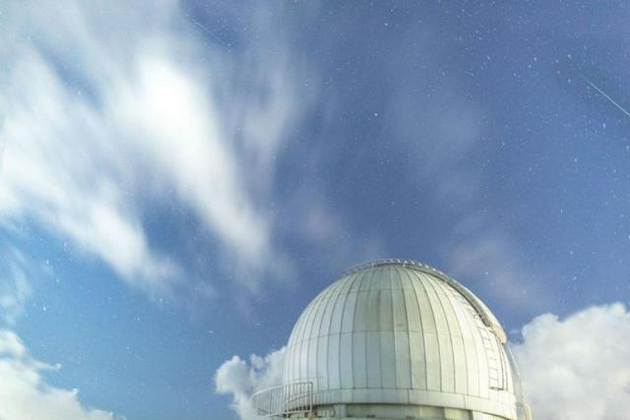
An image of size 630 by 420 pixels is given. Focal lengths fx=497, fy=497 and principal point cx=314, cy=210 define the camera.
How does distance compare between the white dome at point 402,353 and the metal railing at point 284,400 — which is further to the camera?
the metal railing at point 284,400

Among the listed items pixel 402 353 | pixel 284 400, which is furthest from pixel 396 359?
pixel 284 400

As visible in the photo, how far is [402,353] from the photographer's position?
1691 cm

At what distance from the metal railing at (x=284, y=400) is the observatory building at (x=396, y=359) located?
3 cm

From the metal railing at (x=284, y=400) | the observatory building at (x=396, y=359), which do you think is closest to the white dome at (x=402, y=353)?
the observatory building at (x=396, y=359)

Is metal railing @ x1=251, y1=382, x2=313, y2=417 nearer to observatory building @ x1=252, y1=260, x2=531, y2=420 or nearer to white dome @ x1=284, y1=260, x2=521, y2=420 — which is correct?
observatory building @ x1=252, y1=260, x2=531, y2=420

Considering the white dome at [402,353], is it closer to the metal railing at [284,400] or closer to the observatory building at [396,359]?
the observatory building at [396,359]

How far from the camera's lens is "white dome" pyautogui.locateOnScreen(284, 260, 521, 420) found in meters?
16.6

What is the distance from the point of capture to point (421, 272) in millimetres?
21016

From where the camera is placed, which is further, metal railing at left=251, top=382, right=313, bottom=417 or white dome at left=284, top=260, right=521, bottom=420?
metal railing at left=251, top=382, right=313, bottom=417

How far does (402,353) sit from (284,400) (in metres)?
4.76

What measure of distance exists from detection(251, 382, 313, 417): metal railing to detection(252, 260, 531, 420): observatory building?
0.03m

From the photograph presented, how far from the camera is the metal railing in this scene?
688 inches

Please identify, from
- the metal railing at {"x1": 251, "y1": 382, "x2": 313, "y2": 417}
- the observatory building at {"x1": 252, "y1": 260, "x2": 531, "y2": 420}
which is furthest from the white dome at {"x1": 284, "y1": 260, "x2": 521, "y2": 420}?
the metal railing at {"x1": 251, "y1": 382, "x2": 313, "y2": 417}

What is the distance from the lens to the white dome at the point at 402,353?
654 inches
